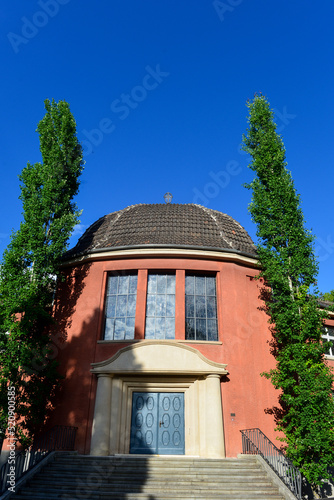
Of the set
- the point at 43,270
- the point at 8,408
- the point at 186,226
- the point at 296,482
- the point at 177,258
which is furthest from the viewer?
the point at 186,226

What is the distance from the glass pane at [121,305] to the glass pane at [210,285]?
3.28 metres

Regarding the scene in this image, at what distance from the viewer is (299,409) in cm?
1164

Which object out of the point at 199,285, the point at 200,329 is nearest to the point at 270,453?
the point at 200,329

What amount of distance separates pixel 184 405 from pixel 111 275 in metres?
5.70

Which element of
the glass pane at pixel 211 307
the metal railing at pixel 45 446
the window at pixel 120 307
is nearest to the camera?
the metal railing at pixel 45 446

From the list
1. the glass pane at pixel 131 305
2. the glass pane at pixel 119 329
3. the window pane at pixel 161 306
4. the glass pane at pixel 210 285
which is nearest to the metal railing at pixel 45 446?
the glass pane at pixel 119 329

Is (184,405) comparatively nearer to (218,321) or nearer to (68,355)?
(218,321)

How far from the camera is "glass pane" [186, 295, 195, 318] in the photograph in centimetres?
1416

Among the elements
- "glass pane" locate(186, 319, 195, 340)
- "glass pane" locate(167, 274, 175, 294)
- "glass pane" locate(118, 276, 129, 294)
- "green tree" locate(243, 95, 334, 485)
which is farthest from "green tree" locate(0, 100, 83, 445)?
"green tree" locate(243, 95, 334, 485)

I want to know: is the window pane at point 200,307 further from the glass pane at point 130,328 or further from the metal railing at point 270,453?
the metal railing at point 270,453

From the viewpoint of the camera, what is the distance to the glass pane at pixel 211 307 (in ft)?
46.9

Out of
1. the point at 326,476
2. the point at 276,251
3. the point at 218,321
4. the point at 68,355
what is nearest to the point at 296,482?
the point at 326,476

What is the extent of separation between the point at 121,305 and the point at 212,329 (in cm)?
362

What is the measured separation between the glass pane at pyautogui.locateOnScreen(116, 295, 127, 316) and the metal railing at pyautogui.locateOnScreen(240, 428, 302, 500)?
594cm
